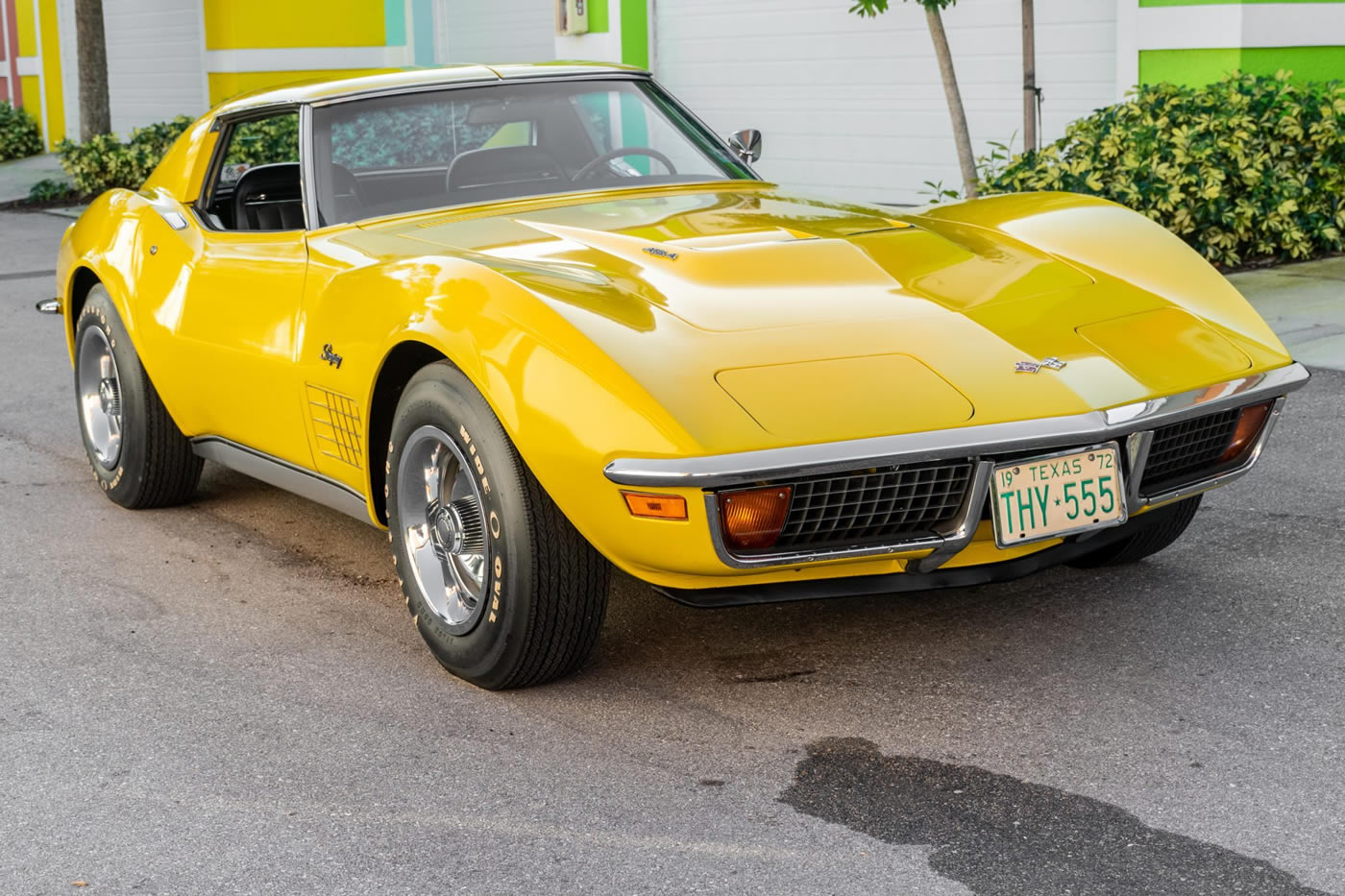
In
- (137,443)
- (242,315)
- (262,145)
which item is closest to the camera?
(242,315)

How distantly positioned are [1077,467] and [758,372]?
0.69 m

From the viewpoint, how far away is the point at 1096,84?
33.9 ft

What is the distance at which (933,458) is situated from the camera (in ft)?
10.4

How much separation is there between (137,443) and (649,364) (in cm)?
258

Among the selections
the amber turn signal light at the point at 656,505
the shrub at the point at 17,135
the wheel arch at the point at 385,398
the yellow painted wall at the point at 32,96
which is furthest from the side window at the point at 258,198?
the yellow painted wall at the point at 32,96

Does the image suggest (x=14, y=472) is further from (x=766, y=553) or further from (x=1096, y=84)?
(x=1096, y=84)

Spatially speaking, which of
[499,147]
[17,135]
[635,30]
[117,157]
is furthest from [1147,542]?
[17,135]

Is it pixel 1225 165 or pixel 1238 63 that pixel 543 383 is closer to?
pixel 1225 165

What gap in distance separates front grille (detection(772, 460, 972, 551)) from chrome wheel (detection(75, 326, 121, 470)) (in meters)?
3.01

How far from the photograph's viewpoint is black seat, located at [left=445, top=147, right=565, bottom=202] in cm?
466

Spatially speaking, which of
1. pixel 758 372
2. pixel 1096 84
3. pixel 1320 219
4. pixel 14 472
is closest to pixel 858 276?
pixel 758 372

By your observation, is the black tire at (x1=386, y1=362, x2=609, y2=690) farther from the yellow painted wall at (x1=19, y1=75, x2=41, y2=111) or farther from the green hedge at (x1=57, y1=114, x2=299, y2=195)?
the yellow painted wall at (x1=19, y1=75, x2=41, y2=111)

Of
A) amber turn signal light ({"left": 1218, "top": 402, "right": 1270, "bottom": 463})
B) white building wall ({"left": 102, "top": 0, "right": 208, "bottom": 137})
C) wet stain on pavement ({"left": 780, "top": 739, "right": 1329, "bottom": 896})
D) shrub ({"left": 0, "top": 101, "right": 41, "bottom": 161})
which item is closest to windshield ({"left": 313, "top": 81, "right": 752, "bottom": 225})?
amber turn signal light ({"left": 1218, "top": 402, "right": 1270, "bottom": 463})

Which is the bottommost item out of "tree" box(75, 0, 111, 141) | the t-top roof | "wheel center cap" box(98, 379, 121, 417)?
"wheel center cap" box(98, 379, 121, 417)
